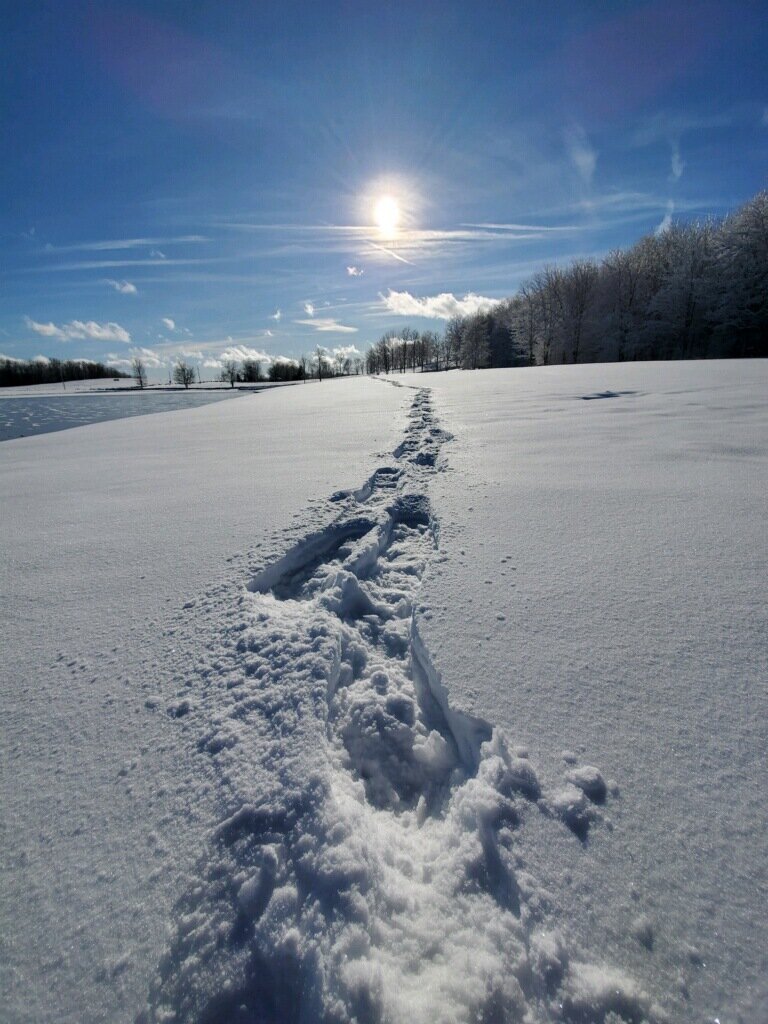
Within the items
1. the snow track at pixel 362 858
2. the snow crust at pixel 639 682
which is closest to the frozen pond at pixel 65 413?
the snow track at pixel 362 858

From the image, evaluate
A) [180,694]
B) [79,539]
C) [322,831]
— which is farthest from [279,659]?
[79,539]

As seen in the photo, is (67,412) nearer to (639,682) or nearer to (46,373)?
(639,682)

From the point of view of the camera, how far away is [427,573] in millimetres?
1997

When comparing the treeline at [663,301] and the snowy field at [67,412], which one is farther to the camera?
the treeline at [663,301]

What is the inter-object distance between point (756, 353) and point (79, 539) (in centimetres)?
3381

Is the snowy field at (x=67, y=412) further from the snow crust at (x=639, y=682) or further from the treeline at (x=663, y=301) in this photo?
the treeline at (x=663, y=301)

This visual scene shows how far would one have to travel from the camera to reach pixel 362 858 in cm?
98

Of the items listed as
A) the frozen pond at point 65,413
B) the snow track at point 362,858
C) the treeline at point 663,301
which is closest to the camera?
the snow track at point 362,858

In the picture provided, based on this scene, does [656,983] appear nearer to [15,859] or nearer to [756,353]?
[15,859]

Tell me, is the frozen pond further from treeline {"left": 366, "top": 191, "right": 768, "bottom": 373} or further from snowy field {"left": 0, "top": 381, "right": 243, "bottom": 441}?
treeline {"left": 366, "top": 191, "right": 768, "bottom": 373}

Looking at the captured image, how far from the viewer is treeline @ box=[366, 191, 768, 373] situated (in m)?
23.5

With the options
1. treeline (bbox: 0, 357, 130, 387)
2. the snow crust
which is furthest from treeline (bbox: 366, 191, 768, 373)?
treeline (bbox: 0, 357, 130, 387)

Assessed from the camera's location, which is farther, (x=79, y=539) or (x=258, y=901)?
(x=79, y=539)

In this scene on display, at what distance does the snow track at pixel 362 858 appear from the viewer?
2.53ft
